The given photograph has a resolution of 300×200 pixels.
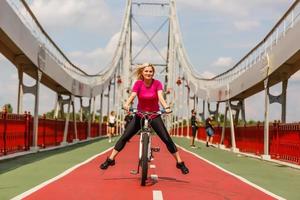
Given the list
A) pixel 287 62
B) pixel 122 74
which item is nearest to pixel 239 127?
pixel 287 62

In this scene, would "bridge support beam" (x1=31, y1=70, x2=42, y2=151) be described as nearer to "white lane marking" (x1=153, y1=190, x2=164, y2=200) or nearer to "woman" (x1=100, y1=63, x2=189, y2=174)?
"woman" (x1=100, y1=63, x2=189, y2=174)

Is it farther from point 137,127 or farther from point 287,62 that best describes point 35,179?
point 287,62

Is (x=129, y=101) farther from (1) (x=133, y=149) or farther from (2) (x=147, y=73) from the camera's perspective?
(1) (x=133, y=149)

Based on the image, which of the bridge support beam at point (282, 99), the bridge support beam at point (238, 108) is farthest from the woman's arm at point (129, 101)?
the bridge support beam at point (238, 108)

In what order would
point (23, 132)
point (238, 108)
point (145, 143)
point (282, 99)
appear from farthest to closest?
point (238, 108)
point (282, 99)
point (23, 132)
point (145, 143)

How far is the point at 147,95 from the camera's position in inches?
385

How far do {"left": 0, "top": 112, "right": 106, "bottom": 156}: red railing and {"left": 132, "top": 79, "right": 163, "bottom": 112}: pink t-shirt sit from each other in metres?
7.35

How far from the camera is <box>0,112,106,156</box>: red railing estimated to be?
16.5 metres

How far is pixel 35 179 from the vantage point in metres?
10.6

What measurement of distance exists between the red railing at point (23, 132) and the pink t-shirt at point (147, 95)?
735cm

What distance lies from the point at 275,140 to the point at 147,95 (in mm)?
10139

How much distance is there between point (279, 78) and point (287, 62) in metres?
2.91

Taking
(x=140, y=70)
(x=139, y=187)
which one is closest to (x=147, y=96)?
(x=140, y=70)

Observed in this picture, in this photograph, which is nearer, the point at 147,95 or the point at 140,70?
the point at 147,95
